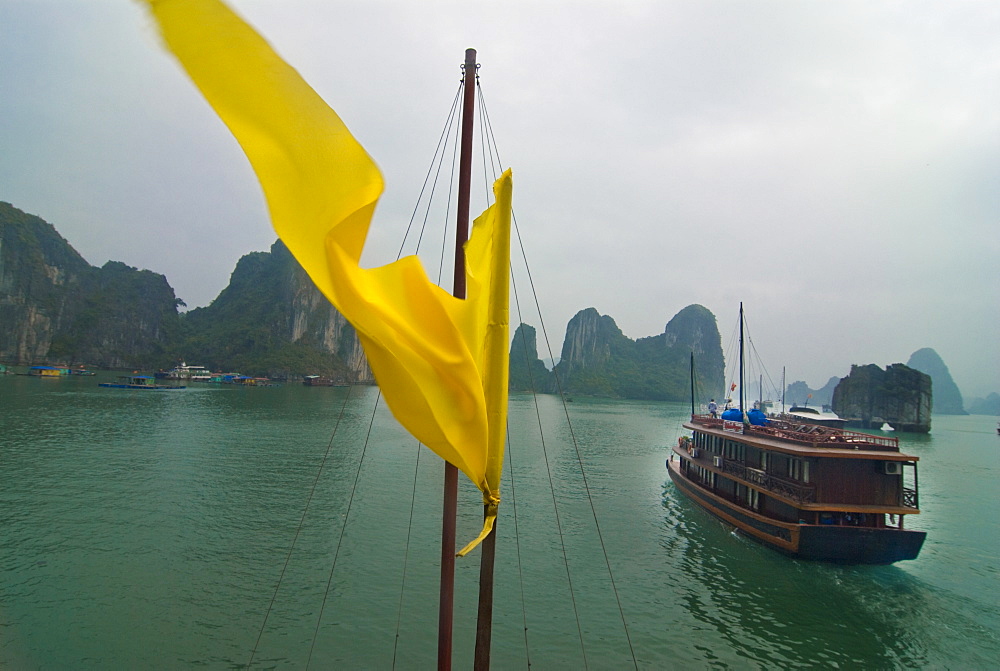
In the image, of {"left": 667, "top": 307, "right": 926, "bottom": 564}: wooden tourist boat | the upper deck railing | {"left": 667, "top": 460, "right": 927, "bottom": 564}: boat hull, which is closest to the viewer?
{"left": 667, "top": 460, "right": 927, "bottom": 564}: boat hull

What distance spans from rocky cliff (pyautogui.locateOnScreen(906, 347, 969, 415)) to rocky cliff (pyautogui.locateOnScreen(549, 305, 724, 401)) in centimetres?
7248

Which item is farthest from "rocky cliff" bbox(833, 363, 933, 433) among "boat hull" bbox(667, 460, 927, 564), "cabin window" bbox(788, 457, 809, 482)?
"cabin window" bbox(788, 457, 809, 482)

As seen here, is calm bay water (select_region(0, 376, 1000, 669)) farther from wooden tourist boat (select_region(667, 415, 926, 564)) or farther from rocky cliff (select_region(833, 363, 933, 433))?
rocky cliff (select_region(833, 363, 933, 433))

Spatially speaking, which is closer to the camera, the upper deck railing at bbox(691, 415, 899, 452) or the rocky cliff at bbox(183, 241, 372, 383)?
the upper deck railing at bbox(691, 415, 899, 452)

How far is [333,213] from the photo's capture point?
7.26ft

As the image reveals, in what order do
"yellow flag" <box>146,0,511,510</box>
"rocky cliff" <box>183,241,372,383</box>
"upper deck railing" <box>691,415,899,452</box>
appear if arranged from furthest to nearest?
"rocky cliff" <box>183,241,372,383</box> → "upper deck railing" <box>691,415,899,452</box> → "yellow flag" <box>146,0,511,510</box>

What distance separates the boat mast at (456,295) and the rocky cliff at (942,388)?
185 m

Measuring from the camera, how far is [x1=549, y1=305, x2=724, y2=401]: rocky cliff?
11344 centimetres

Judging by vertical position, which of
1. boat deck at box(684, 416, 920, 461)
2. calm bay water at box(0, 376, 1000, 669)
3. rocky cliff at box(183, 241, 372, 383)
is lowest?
calm bay water at box(0, 376, 1000, 669)

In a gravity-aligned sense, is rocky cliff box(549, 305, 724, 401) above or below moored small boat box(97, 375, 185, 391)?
above

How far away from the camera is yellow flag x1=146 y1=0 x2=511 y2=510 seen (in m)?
2.17

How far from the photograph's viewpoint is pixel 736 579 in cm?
1196

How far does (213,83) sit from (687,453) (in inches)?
827

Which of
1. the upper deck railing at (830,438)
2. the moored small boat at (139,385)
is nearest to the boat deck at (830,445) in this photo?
the upper deck railing at (830,438)
